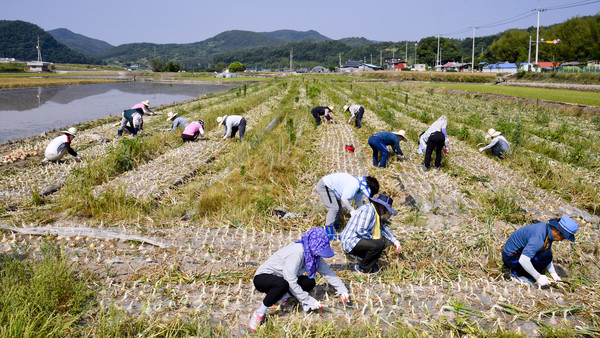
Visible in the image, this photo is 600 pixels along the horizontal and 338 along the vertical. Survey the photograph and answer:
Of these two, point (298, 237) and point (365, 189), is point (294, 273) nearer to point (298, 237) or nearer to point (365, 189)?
point (365, 189)

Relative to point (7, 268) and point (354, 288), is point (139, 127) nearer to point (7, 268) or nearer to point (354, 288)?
point (7, 268)

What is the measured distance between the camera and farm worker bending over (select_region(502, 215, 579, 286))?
13.4 feet

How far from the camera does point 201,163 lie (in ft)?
30.7

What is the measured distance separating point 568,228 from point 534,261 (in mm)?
607

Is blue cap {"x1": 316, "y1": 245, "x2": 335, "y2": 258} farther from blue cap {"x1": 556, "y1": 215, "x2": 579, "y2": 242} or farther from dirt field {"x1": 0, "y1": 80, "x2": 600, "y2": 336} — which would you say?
blue cap {"x1": 556, "y1": 215, "x2": 579, "y2": 242}

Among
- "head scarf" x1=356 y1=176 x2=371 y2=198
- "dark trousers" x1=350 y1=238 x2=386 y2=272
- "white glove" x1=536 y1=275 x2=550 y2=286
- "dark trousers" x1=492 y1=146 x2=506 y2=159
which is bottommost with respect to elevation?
"white glove" x1=536 y1=275 x2=550 y2=286

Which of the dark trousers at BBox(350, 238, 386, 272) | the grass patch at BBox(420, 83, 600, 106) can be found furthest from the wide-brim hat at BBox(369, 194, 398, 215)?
the grass patch at BBox(420, 83, 600, 106)

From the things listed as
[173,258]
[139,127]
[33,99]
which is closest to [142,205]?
[173,258]

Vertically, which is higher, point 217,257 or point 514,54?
point 514,54

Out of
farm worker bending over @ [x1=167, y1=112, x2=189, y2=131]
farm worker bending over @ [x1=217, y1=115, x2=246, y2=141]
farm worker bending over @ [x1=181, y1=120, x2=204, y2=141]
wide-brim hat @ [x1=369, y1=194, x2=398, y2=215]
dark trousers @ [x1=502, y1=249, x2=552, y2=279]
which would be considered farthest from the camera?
farm worker bending over @ [x1=167, y1=112, x2=189, y2=131]

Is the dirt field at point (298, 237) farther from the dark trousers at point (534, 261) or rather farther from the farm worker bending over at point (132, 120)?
the farm worker bending over at point (132, 120)

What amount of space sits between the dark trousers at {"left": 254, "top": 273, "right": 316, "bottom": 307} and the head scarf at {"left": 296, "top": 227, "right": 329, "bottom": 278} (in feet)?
0.44

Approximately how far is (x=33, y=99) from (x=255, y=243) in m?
29.6

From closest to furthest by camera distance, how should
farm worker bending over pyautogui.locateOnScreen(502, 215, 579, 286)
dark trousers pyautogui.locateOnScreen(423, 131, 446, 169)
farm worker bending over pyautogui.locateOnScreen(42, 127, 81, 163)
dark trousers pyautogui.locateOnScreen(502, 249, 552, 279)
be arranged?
farm worker bending over pyautogui.locateOnScreen(502, 215, 579, 286), dark trousers pyautogui.locateOnScreen(502, 249, 552, 279), dark trousers pyautogui.locateOnScreen(423, 131, 446, 169), farm worker bending over pyautogui.locateOnScreen(42, 127, 81, 163)
